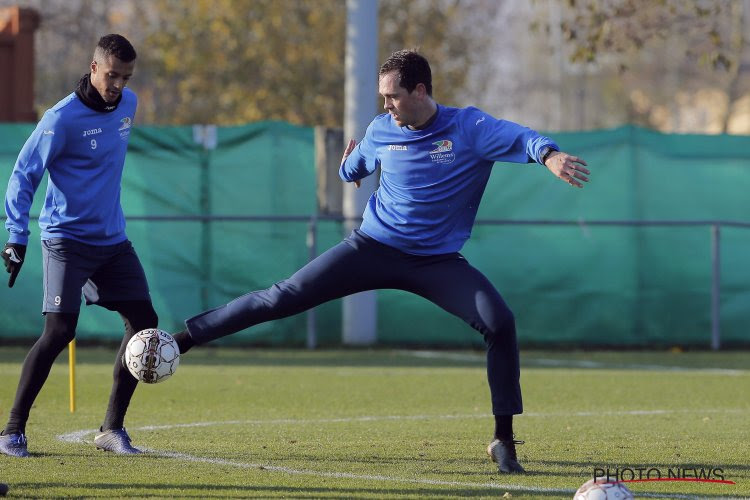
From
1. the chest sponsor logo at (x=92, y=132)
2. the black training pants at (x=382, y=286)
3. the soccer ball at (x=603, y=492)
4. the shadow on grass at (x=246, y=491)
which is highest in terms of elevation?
the chest sponsor logo at (x=92, y=132)

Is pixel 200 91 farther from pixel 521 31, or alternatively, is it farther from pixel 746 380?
pixel 521 31

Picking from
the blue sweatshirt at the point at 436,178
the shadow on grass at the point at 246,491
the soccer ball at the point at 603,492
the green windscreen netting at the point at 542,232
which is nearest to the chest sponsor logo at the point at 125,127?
the blue sweatshirt at the point at 436,178

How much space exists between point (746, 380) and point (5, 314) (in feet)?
27.0

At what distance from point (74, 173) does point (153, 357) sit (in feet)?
3.82

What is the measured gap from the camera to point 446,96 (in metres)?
35.8

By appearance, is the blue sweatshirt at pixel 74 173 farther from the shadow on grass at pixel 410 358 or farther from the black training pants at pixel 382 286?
the shadow on grass at pixel 410 358

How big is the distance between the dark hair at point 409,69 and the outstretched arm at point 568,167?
89cm

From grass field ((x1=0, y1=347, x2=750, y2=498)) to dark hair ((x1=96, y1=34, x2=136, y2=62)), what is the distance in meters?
2.23

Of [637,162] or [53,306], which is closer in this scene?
[53,306]

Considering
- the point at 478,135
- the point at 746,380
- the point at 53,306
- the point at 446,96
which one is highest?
the point at 446,96

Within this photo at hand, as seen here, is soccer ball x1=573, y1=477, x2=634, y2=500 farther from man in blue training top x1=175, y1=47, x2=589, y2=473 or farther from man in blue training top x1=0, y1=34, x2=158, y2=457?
man in blue training top x1=0, y1=34, x2=158, y2=457

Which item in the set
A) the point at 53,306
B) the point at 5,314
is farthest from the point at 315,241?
the point at 53,306

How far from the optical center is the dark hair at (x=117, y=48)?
774 centimetres

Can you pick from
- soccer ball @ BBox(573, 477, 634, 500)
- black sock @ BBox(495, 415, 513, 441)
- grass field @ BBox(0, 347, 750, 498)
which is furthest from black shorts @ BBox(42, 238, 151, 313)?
soccer ball @ BBox(573, 477, 634, 500)
